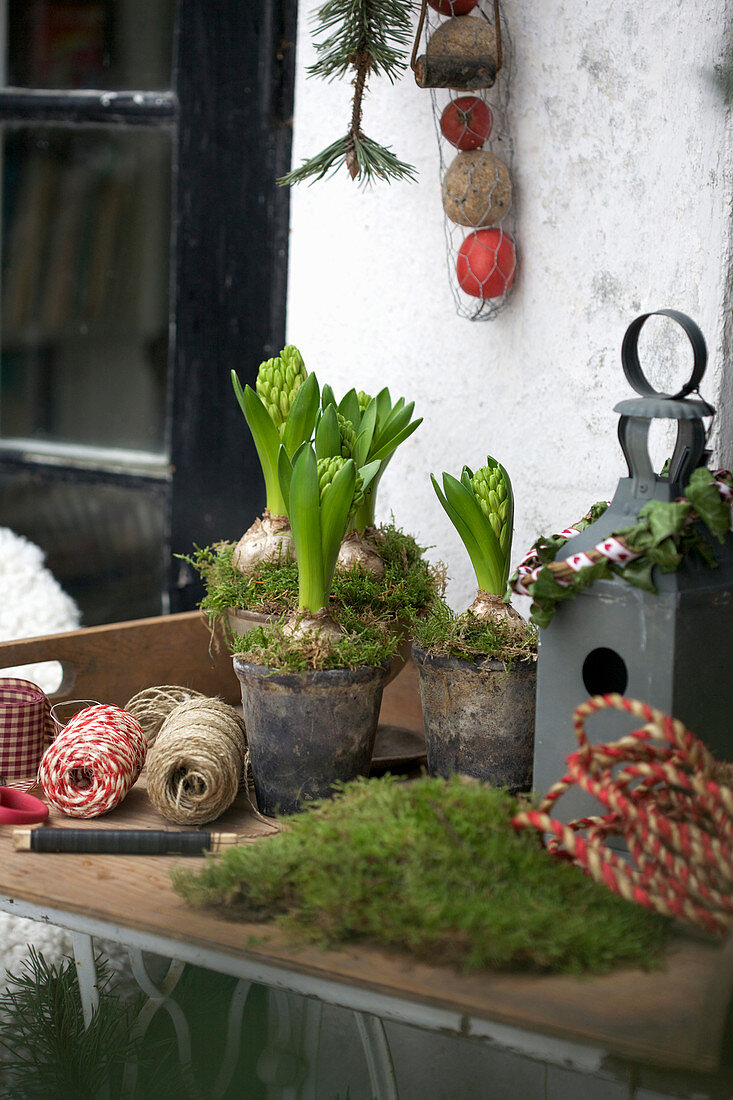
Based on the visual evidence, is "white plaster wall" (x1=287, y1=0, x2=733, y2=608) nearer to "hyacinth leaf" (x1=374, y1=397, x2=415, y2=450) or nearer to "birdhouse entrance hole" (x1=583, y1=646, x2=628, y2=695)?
"hyacinth leaf" (x1=374, y1=397, x2=415, y2=450)

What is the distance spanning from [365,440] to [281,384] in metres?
0.12

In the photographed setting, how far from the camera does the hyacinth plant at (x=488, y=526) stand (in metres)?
0.94

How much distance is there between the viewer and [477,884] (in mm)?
684

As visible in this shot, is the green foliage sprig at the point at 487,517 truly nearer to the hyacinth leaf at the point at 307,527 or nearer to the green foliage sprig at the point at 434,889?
the hyacinth leaf at the point at 307,527

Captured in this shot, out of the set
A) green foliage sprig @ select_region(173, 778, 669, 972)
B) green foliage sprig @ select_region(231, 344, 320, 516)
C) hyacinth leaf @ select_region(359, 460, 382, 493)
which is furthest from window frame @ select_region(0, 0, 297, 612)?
green foliage sprig @ select_region(173, 778, 669, 972)

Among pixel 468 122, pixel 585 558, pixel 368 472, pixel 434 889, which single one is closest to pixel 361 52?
pixel 468 122

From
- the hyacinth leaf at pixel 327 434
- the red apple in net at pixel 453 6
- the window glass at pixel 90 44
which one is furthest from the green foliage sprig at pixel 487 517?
the window glass at pixel 90 44

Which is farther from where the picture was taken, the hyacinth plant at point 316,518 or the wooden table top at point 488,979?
the hyacinth plant at point 316,518

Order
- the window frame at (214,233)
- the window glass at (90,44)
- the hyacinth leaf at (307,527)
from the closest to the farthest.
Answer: the hyacinth leaf at (307,527) → the window frame at (214,233) → the window glass at (90,44)

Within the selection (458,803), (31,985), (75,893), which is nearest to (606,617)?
(458,803)

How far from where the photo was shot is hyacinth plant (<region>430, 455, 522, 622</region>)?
944 mm

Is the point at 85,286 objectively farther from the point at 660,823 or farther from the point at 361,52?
the point at 660,823

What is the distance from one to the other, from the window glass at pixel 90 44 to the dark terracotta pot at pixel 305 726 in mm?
1125

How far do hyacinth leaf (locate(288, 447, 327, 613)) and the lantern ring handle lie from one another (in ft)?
0.88
